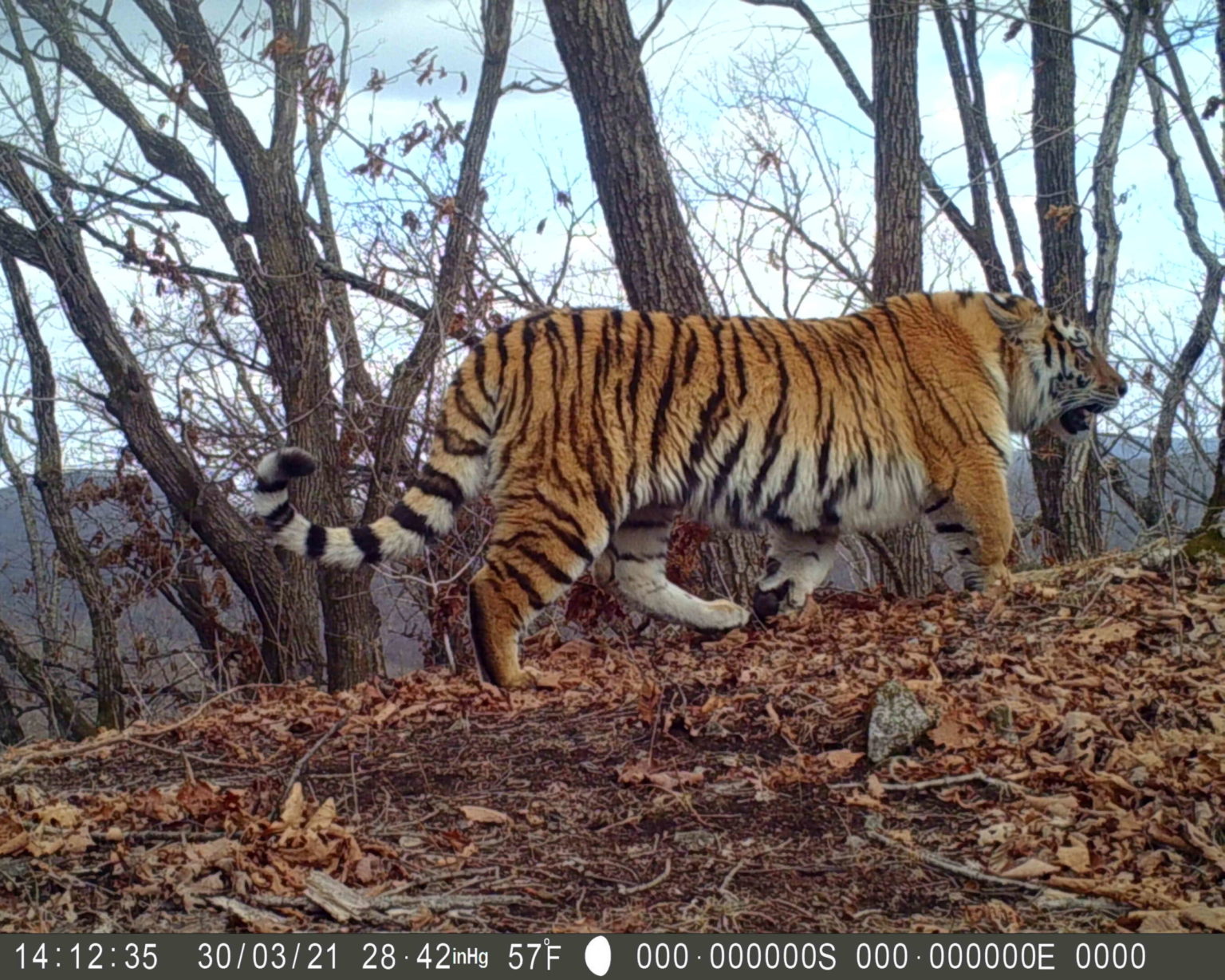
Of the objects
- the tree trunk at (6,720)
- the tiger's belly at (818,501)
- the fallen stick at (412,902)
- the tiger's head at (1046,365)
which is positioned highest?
the tiger's head at (1046,365)

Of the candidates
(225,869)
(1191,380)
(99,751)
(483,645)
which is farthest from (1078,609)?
(1191,380)

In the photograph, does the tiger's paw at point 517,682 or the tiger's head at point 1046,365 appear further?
the tiger's head at point 1046,365

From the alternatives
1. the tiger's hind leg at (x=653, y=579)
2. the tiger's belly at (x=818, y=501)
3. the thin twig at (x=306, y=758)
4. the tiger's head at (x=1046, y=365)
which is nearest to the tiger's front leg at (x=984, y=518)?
the tiger's belly at (x=818, y=501)

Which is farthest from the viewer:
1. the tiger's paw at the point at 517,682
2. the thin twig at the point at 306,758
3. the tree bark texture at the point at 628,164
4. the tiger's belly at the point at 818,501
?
the tree bark texture at the point at 628,164

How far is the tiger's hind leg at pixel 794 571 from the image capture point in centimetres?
612

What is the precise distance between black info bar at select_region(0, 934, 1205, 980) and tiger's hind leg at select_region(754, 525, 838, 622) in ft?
11.7

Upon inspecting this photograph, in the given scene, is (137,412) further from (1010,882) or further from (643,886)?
(1010,882)

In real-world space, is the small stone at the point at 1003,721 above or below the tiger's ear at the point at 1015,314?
below

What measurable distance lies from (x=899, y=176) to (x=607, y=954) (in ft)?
20.8

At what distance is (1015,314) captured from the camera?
614 cm

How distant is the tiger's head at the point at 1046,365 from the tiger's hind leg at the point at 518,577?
2.63 m

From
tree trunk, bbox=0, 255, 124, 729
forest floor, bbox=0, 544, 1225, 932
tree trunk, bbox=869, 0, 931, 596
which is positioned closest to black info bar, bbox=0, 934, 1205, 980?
forest floor, bbox=0, 544, 1225, 932

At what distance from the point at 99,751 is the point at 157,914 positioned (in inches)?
66.1

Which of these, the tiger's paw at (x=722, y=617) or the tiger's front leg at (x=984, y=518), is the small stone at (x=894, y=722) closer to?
the tiger's paw at (x=722, y=617)
